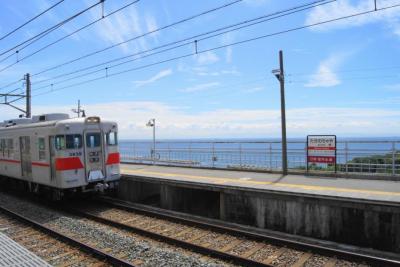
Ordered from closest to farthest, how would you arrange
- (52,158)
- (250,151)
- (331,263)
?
(331,263), (52,158), (250,151)

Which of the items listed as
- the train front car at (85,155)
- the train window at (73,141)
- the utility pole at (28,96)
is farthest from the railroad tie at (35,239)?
the utility pole at (28,96)

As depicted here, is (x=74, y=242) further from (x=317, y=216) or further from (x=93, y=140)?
(x=317, y=216)

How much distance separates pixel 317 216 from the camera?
9602 millimetres

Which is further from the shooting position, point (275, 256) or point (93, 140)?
point (93, 140)

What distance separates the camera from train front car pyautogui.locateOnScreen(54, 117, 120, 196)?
13141mm

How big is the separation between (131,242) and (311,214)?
4.60 m

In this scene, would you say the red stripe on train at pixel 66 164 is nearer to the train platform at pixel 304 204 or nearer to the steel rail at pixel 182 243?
the steel rail at pixel 182 243

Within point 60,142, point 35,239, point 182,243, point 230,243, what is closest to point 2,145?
point 60,142

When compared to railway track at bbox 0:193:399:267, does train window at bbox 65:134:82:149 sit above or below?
above

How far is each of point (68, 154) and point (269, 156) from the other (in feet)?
26.6

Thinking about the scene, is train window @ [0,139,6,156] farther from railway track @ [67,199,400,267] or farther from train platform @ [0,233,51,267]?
train platform @ [0,233,51,267]

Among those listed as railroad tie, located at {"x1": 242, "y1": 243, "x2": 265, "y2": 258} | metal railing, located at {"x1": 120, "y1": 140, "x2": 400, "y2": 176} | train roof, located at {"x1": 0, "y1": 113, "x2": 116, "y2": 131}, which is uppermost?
train roof, located at {"x1": 0, "y1": 113, "x2": 116, "y2": 131}

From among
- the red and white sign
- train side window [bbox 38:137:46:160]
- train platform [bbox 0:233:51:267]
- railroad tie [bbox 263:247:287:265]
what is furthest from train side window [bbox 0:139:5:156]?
railroad tie [bbox 263:247:287:265]

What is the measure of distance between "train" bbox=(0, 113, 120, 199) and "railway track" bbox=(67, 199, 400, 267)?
1.42 metres
